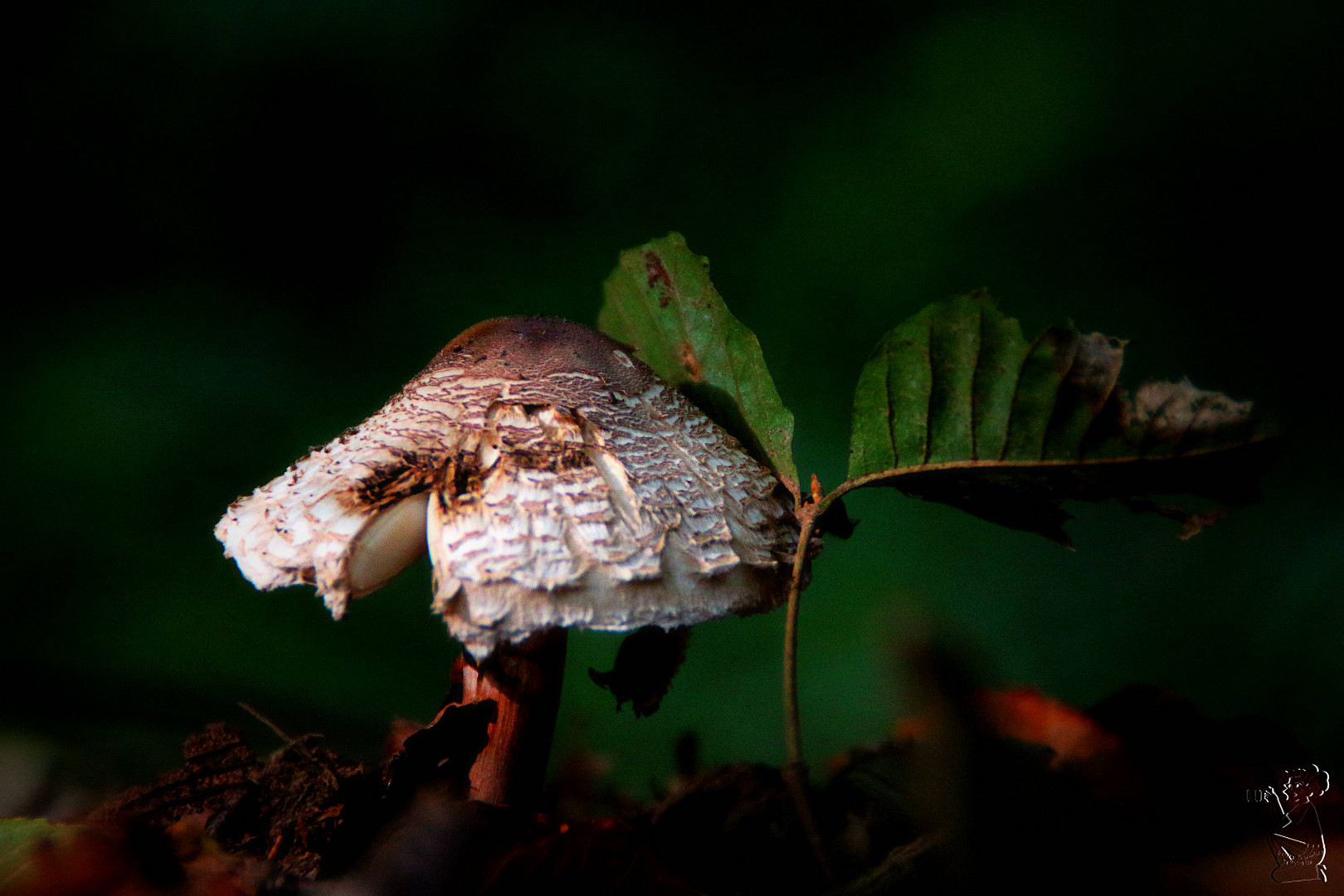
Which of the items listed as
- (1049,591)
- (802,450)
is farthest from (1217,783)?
(802,450)

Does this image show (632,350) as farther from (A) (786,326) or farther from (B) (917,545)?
(B) (917,545)

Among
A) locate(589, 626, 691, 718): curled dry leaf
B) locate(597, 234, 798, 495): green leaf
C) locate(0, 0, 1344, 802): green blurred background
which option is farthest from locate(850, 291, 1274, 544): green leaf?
locate(0, 0, 1344, 802): green blurred background

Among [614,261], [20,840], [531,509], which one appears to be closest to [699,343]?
[531,509]

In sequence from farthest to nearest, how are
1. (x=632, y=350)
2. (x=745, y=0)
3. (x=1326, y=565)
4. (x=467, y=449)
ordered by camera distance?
1. (x=745, y=0)
2. (x=1326, y=565)
3. (x=632, y=350)
4. (x=467, y=449)

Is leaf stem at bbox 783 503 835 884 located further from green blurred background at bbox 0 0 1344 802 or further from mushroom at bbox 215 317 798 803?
green blurred background at bbox 0 0 1344 802

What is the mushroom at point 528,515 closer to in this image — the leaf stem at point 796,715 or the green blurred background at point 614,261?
the leaf stem at point 796,715

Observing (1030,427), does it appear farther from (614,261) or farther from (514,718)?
(614,261)
